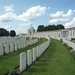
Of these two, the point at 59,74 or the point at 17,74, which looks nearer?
the point at 17,74

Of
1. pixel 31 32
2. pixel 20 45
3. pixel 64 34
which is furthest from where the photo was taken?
pixel 31 32

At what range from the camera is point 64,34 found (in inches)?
2351

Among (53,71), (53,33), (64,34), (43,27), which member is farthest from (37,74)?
(43,27)

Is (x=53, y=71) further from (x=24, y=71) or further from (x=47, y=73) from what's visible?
Result: (x=24, y=71)

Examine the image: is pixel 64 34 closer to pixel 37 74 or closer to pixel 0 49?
pixel 0 49

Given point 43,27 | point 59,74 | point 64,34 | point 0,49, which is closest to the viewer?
point 59,74

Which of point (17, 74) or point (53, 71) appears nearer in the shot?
point (17, 74)

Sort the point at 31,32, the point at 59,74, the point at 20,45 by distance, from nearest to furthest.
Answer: the point at 59,74 < the point at 20,45 < the point at 31,32

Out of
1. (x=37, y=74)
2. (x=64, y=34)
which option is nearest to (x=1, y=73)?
(x=37, y=74)

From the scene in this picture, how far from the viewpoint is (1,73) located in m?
7.13

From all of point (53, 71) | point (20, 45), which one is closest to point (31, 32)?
point (20, 45)

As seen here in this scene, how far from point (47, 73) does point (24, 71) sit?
1.16 meters

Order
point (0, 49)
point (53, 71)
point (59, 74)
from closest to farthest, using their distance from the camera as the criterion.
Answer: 1. point (59, 74)
2. point (53, 71)
3. point (0, 49)

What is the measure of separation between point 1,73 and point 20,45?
982cm
